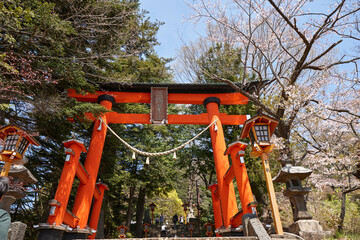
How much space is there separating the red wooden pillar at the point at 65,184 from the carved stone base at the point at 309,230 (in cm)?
535

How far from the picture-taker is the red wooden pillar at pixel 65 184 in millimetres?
5363

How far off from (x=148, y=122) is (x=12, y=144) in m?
4.31

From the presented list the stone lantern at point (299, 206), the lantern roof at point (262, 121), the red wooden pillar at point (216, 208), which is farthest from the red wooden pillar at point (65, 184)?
the stone lantern at point (299, 206)

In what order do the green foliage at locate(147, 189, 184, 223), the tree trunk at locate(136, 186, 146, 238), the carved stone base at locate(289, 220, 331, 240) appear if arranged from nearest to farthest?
the carved stone base at locate(289, 220, 331, 240) < the tree trunk at locate(136, 186, 146, 238) < the green foliage at locate(147, 189, 184, 223)

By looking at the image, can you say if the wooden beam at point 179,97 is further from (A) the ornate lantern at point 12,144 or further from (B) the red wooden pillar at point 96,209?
(A) the ornate lantern at point 12,144

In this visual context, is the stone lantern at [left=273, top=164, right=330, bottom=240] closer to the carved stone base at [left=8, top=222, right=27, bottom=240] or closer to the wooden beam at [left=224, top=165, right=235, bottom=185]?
the wooden beam at [left=224, top=165, right=235, bottom=185]

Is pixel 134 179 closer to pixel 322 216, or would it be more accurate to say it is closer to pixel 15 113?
pixel 15 113

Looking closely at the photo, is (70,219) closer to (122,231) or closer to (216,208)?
(216,208)

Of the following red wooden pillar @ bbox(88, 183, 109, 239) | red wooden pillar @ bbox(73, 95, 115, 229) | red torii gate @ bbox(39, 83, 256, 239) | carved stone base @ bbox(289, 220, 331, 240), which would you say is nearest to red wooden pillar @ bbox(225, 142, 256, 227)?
red torii gate @ bbox(39, 83, 256, 239)

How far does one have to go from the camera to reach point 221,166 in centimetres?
766

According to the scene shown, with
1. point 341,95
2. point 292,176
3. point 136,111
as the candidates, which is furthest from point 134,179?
point 341,95

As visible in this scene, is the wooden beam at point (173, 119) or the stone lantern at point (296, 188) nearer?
the stone lantern at point (296, 188)

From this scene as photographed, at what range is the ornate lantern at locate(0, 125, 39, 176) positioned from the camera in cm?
524

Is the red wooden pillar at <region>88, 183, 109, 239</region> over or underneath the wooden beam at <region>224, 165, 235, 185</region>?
underneath
